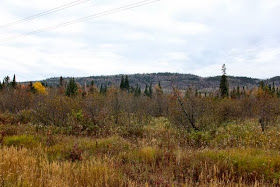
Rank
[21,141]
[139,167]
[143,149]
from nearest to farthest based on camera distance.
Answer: [139,167] → [143,149] → [21,141]

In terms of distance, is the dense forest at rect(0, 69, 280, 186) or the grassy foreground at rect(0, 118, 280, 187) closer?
the grassy foreground at rect(0, 118, 280, 187)

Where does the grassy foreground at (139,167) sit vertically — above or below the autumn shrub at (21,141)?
above

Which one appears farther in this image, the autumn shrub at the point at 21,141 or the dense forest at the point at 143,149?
the autumn shrub at the point at 21,141

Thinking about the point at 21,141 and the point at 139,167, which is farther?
the point at 21,141

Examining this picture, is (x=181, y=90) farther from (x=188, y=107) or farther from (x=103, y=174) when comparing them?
(x=103, y=174)

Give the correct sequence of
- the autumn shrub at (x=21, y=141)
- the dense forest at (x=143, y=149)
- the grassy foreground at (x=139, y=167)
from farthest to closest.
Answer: the autumn shrub at (x=21, y=141) → the dense forest at (x=143, y=149) → the grassy foreground at (x=139, y=167)

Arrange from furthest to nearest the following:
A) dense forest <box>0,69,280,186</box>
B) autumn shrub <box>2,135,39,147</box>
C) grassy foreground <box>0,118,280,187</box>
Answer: autumn shrub <box>2,135,39,147</box> < dense forest <box>0,69,280,186</box> < grassy foreground <box>0,118,280,187</box>

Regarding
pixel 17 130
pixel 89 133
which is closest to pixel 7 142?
pixel 17 130

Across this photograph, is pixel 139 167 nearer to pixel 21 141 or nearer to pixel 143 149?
pixel 143 149

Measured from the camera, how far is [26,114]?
15594 mm

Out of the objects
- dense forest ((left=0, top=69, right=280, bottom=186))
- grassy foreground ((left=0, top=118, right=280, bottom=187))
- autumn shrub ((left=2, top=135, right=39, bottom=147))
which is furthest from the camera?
autumn shrub ((left=2, top=135, right=39, bottom=147))

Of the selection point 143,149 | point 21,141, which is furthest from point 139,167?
Answer: point 21,141

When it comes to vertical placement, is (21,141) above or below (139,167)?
below

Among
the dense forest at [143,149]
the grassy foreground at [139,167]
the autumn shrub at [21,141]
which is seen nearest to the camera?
the grassy foreground at [139,167]
